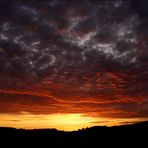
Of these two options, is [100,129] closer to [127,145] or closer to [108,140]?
[108,140]

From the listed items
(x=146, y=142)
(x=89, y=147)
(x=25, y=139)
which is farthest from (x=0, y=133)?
(x=146, y=142)

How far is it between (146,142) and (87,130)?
73.0ft

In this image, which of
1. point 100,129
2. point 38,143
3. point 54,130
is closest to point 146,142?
point 100,129

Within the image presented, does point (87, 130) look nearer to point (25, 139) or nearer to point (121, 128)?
point (121, 128)

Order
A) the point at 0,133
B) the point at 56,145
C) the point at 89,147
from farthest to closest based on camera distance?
the point at 0,133 < the point at 56,145 < the point at 89,147

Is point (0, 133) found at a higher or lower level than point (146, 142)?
higher

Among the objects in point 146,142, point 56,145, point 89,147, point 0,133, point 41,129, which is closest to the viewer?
point 146,142

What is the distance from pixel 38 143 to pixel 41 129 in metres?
12.7

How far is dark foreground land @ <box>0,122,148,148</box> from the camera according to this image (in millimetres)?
64000

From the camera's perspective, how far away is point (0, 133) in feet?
242

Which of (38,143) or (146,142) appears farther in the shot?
(38,143)

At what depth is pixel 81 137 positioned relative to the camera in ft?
243

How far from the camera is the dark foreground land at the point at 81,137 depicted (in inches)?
2520

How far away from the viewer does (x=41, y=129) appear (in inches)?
3282
